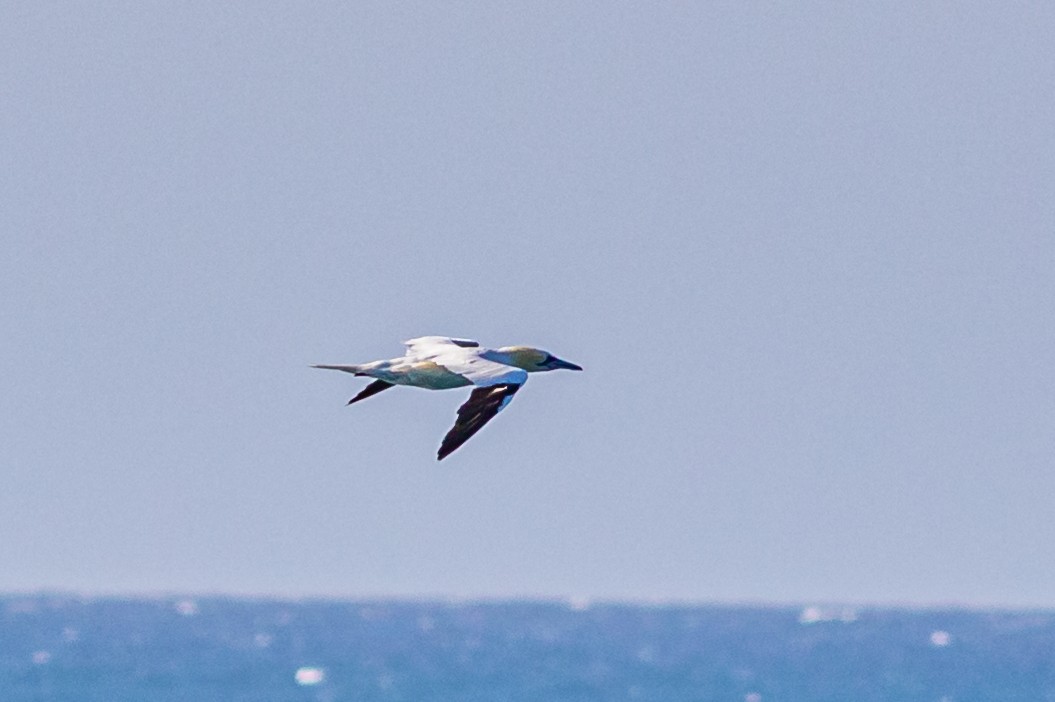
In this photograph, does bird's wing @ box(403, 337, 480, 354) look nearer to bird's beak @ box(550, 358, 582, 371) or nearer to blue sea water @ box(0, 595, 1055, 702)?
bird's beak @ box(550, 358, 582, 371)

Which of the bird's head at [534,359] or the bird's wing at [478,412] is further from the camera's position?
the bird's head at [534,359]

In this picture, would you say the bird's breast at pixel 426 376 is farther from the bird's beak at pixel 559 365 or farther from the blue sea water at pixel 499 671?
the blue sea water at pixel 499 671

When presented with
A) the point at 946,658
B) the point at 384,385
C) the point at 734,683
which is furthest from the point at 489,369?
the point at 946,658

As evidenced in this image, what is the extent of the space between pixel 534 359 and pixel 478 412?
2.17 meters

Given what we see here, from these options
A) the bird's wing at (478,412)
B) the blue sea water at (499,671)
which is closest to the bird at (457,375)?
the bird's wing at (478,412)

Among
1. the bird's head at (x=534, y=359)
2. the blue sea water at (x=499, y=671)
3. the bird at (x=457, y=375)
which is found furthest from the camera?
the blue sea water at (x=499, y=671)

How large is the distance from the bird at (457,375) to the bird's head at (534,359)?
2.43 ft

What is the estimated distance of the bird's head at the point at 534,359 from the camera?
33.8 metres

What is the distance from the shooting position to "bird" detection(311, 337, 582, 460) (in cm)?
3106

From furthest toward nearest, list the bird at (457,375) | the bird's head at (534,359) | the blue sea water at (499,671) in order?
the blue sea water at (499,671) < the bird's head at (534,359) < the bird at (457,375)

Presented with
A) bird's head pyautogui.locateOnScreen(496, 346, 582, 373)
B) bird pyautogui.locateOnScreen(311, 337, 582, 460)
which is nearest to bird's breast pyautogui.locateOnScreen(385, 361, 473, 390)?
bird pyautogui.locateOnScreen(311, 337, 582, 460)

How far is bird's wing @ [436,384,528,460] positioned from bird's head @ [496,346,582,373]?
5.73 ft

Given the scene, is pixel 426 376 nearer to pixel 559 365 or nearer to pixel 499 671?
pixel 559 365

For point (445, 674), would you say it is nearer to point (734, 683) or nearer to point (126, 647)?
point (734, 683)
